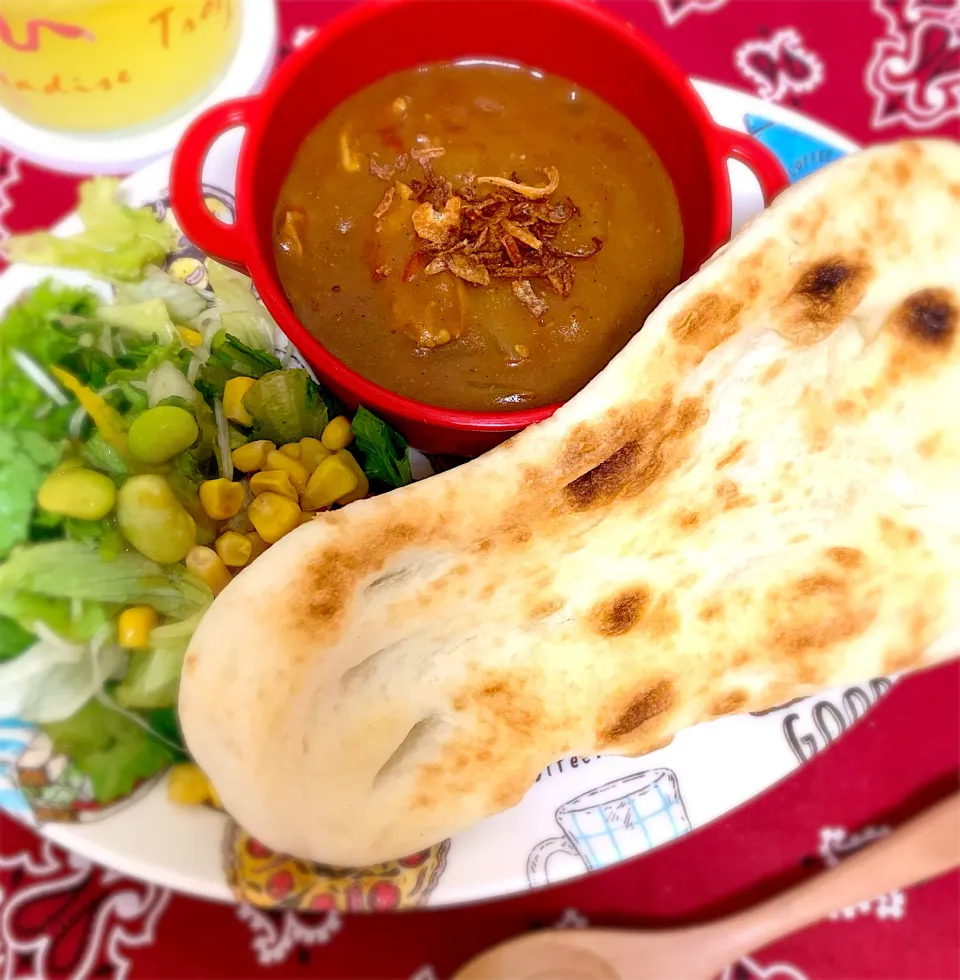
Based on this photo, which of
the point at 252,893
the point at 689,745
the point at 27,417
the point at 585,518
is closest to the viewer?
the point at 585,518

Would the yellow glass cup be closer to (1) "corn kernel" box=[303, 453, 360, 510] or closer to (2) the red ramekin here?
(2) the red ramekin

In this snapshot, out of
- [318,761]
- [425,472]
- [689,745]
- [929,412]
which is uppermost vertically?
[929,412]

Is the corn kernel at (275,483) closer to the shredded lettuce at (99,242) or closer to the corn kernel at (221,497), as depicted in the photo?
the corn kernel at (221,497)

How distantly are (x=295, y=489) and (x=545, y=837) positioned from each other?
2.05ft

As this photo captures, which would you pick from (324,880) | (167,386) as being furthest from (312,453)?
(324,880)

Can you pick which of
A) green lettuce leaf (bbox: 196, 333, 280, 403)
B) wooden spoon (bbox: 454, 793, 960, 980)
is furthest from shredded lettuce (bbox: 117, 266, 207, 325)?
wooden spoon (bbox: 454, 793, 960, 980)

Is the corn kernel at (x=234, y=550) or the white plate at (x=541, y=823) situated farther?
the corn kernel at (x=234, y=550)

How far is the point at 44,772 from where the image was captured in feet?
3.77

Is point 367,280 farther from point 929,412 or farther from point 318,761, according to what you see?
point 929,412

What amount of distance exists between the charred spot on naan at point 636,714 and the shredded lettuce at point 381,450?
47cm

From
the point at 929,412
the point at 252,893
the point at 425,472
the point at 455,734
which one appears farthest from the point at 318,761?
the point at 929,412

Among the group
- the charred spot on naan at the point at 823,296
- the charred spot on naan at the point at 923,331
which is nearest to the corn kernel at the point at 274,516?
the charred spot on naan at the point at 823,296

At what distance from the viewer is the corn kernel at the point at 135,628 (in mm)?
1259

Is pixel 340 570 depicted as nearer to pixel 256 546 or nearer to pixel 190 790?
pixel 256 546
